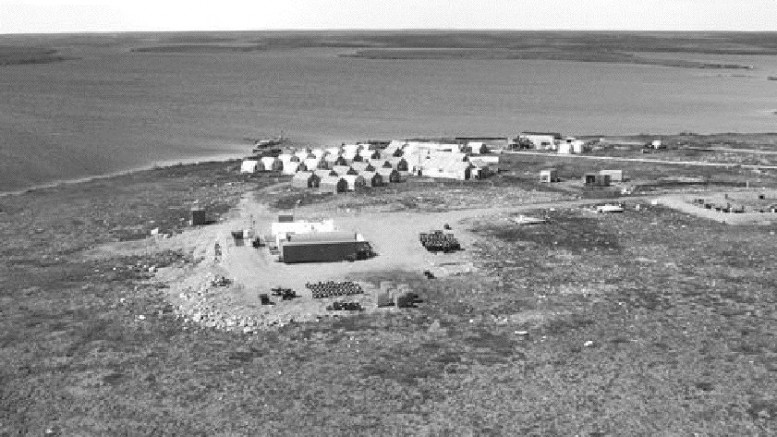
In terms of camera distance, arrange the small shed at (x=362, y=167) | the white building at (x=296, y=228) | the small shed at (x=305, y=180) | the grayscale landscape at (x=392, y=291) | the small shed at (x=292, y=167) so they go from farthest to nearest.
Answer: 1. the small shed at (x=292, y=167)
2. the small shed at (x=362, y=167)
3. the small shed at (x=305, y=180)
4. the white building at (x=296, y=228)
5. the grayscale landscape at (x=392, y=291)

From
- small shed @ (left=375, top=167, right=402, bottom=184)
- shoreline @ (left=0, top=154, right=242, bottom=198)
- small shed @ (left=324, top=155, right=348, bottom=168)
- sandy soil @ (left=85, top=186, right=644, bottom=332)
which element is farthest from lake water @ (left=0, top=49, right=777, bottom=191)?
sandy soil @ (left=85, top=186, right=644, bottom=332)

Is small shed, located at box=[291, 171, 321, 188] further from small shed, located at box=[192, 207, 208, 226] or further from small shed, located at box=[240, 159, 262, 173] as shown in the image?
small shed, located at box=[192, 207, 208, 226]

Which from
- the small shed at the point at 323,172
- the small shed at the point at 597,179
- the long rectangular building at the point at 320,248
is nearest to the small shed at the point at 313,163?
the small shed at the point at 323,172

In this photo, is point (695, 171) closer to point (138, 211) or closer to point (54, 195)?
point (138, 211)

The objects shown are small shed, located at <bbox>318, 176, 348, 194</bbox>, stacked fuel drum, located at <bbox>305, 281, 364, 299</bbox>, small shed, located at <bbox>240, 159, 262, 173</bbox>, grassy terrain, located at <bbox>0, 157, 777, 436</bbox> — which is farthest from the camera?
small shed, located at <bbox>240, 159, 262, 173</bbox>

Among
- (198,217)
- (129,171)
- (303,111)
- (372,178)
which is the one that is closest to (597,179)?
(372,178)

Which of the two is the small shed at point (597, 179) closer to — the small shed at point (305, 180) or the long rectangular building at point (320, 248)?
the small shed at point (305, 180)
